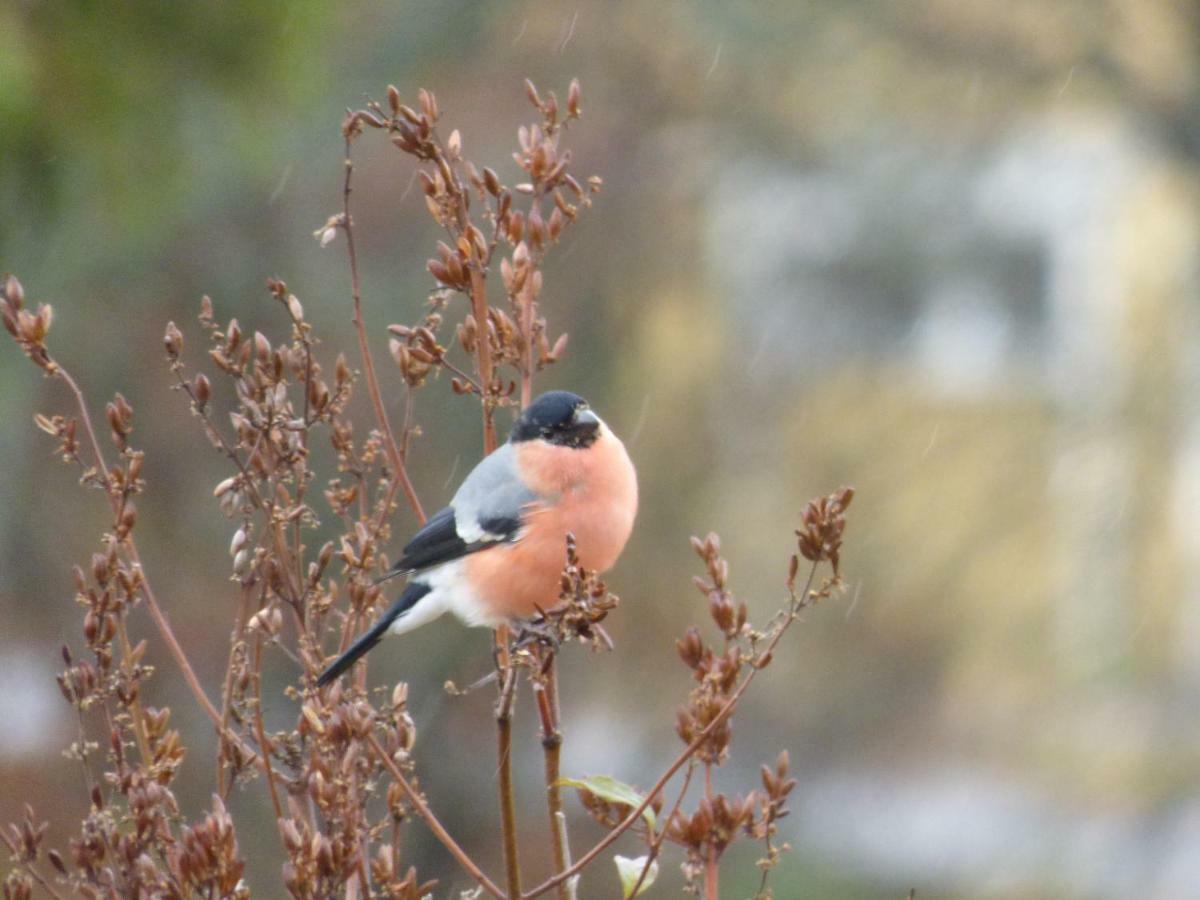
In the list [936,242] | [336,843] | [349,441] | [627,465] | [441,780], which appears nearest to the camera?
[336,843]

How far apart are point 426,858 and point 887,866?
104 inches

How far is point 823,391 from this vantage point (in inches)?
290

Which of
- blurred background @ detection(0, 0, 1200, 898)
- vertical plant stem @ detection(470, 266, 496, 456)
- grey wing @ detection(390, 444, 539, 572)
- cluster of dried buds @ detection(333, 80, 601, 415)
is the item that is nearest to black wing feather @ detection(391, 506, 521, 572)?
grey wing @ detection(390, 444, 539, 572)

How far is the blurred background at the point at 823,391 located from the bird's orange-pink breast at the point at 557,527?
3.21 metres

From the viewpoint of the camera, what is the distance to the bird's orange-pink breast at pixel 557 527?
6.21ft

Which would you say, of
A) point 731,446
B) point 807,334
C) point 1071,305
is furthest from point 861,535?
point 1071,305

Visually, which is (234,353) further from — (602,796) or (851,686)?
(851,686)

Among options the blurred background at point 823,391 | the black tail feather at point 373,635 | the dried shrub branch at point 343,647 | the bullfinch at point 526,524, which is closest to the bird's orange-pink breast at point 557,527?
the bullfinch at point 526,524

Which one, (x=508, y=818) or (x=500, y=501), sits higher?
(x=500, y=501)

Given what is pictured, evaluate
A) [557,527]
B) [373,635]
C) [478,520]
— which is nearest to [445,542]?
[478,520]

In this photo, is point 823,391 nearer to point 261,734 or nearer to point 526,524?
point 526,524

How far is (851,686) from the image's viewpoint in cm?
726

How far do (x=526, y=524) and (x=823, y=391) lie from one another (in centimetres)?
551

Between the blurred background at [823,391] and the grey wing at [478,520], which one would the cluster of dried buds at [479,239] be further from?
the blurred background at [823,391]
